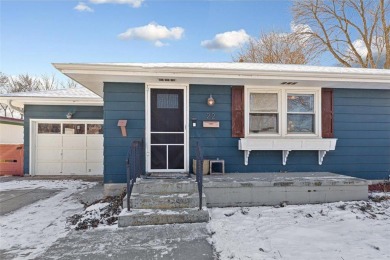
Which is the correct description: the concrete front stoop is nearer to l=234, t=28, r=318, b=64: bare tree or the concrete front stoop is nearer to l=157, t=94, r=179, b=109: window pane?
l=157, t=94, r=179, b=109: window pane

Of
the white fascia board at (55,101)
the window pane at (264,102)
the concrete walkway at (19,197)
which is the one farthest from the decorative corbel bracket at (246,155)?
the white fascia board at (55,101)

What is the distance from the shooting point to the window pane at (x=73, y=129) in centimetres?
927

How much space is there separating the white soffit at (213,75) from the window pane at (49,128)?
4.28 m

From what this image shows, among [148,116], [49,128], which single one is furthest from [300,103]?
[49,128]

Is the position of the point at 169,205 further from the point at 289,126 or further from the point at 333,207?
the point at 289,126

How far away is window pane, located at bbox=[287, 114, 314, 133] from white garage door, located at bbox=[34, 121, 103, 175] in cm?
660

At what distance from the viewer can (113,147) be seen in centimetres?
555

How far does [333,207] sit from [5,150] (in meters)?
10.7

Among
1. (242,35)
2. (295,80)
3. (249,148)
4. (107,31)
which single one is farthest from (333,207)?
(242,35)

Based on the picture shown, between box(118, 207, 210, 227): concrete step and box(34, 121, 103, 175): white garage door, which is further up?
box(34, 121, 103, 175): white garage door

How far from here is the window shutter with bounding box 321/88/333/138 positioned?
6.06 metres

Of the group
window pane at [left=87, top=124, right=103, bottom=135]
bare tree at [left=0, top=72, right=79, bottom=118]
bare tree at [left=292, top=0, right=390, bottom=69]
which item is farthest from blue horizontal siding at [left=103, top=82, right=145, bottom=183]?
bare tree at [left=0, top=72, right=79, bottom=118]

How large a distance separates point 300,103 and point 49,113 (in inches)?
327

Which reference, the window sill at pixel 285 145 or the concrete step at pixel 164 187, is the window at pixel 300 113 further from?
the concrete step at pixel 164 187
